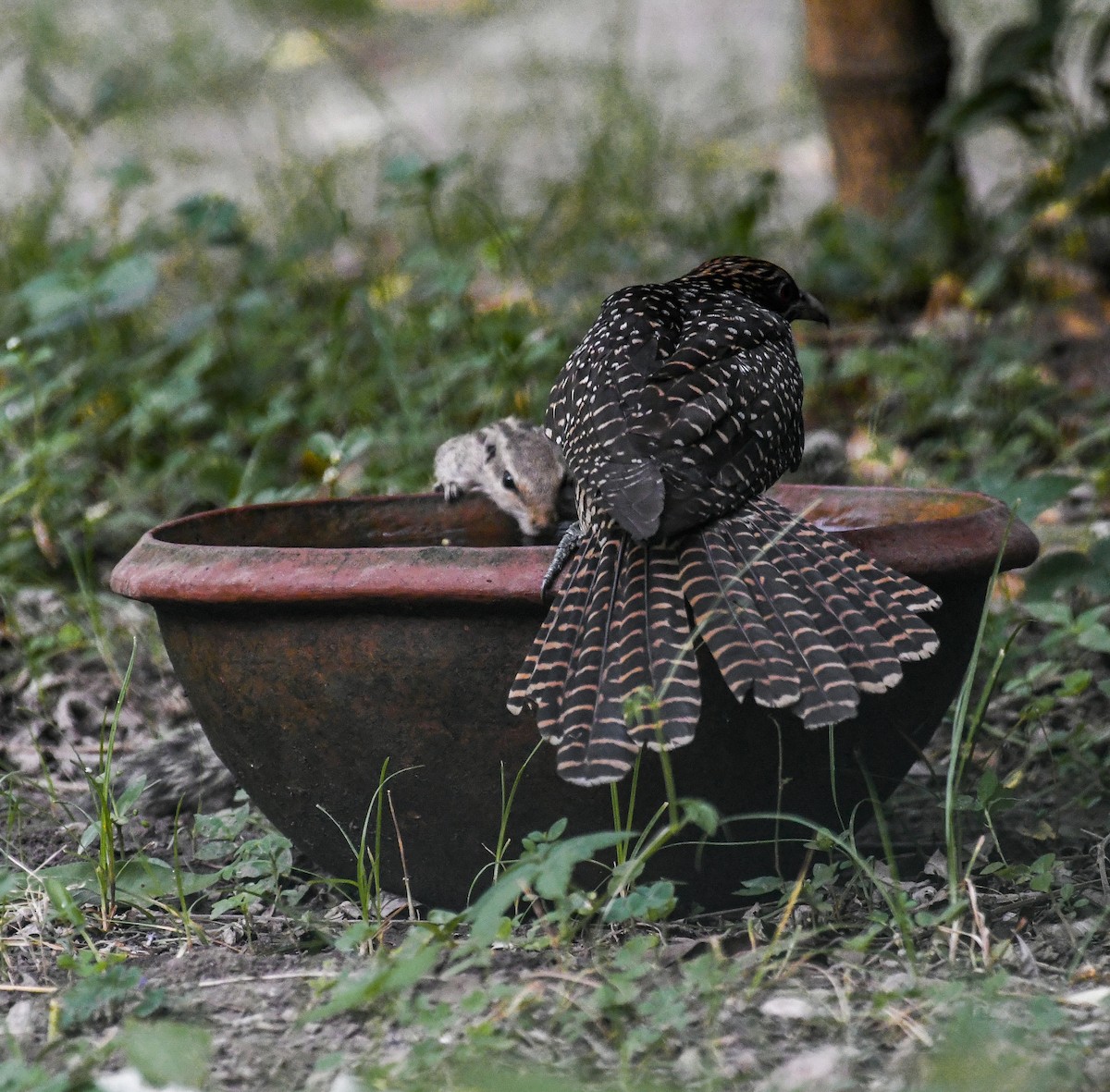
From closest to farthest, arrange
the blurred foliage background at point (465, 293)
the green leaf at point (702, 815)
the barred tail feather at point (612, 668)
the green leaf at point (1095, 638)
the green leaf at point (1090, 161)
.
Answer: the green leaf at point (702, 815), the barred tail feather at point (612, 668), the green leaf at point (1095, 638), the blurred foliage background at point (465, 293), the green leaf at point (1090, 161)

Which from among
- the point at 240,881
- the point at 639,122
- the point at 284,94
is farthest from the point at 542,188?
the point at 240,881

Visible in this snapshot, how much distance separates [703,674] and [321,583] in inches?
28.2

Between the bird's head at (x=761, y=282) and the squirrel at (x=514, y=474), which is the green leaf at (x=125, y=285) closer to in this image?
the squirrel at (x=514, y=474)

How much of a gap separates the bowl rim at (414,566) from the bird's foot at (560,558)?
14 millimetres

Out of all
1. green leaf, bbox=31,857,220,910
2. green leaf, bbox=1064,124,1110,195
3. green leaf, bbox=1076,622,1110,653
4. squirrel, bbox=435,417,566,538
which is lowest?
green leaf, bbox=31,857,220,910

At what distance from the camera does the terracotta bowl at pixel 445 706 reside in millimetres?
2881

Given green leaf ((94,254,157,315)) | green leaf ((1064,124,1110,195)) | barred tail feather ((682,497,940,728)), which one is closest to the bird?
barred tail feather ((682,497,940,728))

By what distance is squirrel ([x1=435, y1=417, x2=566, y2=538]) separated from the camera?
152 inches

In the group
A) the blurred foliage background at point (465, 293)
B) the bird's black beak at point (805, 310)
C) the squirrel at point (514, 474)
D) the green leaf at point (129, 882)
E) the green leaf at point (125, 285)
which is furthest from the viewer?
the green leaf at point (125, 285)

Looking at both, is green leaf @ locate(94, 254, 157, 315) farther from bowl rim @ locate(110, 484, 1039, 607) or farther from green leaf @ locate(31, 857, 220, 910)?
green leaf @ locate(31, 857, 220, 910)

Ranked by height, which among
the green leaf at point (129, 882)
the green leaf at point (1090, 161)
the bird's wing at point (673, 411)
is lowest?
the green leaf at point (129, 882)

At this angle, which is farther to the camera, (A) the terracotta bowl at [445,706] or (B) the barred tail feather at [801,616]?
(A) the terracotta bowl at [445,706]

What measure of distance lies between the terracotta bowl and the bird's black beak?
132 centimetres

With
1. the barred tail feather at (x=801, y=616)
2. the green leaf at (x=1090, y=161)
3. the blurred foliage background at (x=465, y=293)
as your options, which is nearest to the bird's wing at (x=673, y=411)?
the barred tail feather at (x=801, y=616)
